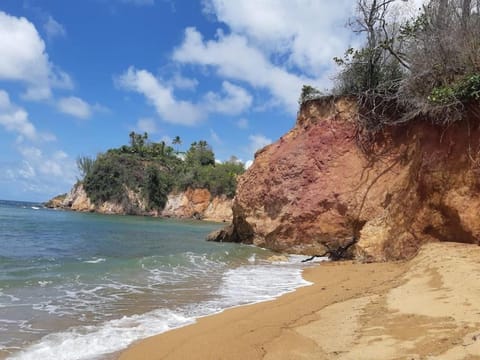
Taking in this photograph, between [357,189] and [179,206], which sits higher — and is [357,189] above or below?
below

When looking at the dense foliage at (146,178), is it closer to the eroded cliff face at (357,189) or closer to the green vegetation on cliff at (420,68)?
the eroded cliff face at (357,189)

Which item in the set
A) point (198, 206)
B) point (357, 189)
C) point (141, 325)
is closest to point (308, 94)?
point (357, 189)

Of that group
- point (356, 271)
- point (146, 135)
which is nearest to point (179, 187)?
point (146, 135)

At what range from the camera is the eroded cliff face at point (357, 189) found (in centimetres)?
1029

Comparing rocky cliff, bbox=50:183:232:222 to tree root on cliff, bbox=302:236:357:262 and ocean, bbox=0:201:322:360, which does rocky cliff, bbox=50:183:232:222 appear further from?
tree root on cliff, bbox=302:236:357:262

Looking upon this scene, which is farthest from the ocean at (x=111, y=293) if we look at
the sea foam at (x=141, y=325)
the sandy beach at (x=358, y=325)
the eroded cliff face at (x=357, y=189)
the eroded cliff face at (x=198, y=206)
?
the eroded cliff face at (x=198, y=206)

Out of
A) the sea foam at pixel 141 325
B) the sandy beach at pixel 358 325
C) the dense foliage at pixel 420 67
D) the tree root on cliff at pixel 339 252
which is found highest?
the dense foliage at pixel 420 67

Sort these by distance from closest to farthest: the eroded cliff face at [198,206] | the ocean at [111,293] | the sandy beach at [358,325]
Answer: the sandy beach at [358,325] → the ocean at [111,293] → the eroded cliff face at [198,206]

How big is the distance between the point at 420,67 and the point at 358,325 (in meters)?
8.24

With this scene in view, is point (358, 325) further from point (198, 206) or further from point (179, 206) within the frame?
point (179, 206)

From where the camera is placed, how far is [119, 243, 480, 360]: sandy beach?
453cm

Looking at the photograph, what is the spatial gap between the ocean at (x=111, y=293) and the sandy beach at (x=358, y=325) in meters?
0.72

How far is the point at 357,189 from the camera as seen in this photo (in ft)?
A: 49.5

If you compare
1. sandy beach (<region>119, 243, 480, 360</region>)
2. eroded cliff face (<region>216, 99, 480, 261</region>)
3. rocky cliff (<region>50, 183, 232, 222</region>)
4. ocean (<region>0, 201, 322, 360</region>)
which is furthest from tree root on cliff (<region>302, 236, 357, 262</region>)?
rocky cliff (<region>50, 183, 232, 222</region>)
